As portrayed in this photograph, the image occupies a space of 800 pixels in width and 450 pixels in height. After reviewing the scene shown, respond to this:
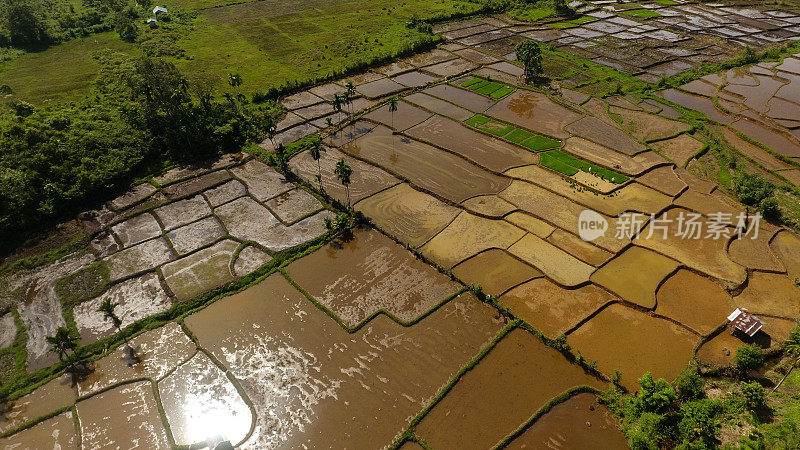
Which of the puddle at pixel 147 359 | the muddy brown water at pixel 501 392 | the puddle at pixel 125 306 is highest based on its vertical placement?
the puddle at pixel 125 306

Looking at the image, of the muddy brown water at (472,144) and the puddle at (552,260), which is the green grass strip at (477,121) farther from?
the puddle at (552,260)

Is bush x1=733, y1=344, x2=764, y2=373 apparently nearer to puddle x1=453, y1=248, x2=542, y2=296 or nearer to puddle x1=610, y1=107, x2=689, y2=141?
puddle x1=453, y1=248, x2=542, y2=296

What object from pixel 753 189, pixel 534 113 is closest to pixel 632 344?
pixel 753 189

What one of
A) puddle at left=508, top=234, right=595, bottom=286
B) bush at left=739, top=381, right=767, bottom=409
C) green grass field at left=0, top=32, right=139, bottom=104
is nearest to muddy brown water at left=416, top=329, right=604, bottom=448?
→ puddle at left=508, top=234, right=595, bottom=286

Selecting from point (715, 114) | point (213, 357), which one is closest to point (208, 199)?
point (213, 357)

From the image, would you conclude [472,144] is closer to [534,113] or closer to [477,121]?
[477,121]

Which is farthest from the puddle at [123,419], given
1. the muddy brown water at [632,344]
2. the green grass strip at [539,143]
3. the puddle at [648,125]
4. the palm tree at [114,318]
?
the puddle at [648,125]
